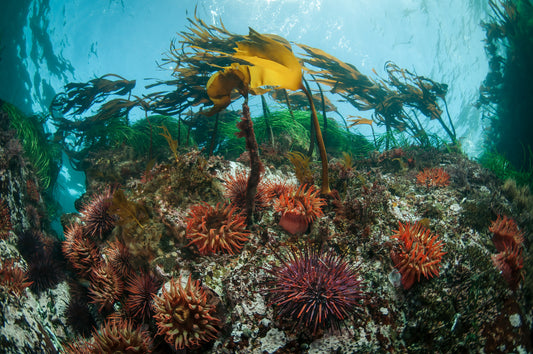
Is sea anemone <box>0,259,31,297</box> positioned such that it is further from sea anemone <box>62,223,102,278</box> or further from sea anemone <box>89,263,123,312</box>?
sea anemone <box>89,263,123,312</box>

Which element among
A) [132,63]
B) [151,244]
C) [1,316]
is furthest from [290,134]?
[132,63]

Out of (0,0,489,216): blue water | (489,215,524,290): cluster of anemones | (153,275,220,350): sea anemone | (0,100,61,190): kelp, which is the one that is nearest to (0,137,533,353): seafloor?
(489,215,524,290): cluster of anemones

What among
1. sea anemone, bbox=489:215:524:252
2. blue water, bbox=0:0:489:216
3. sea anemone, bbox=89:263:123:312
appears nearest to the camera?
sea anemone, bbox=89:263:123:312

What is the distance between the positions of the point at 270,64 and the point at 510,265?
15.6ft

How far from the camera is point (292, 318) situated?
92.0 inches

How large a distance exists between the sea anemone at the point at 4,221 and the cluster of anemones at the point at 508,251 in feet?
28.1

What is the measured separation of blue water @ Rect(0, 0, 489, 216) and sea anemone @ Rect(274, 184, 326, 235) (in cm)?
1781

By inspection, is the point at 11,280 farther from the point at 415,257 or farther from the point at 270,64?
the point at 415,257

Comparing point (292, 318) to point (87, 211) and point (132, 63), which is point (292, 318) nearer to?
point (87, 211)

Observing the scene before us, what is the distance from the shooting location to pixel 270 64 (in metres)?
3.31

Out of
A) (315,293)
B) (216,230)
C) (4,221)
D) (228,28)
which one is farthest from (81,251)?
(228,28)

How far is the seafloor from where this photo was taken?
8.17 ft

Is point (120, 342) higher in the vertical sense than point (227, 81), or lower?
lower

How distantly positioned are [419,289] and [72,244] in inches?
229
